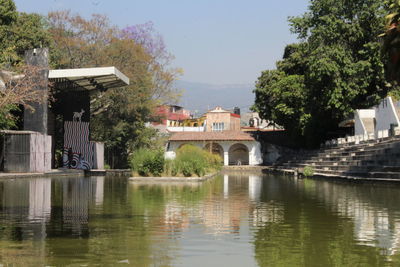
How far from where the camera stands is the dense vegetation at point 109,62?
129 feet

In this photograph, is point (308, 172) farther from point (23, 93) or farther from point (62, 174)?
point (23, 93)

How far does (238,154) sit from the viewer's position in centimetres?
6575

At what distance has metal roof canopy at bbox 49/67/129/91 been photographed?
1352 inches

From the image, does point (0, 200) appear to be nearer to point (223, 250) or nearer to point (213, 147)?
point (223, 250)

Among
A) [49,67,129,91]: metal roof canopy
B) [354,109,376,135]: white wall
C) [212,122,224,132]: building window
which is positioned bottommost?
[354,109,376,135]: white wall

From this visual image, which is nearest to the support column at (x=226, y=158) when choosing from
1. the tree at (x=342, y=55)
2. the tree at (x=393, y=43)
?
the tree at (x=342, y=55)

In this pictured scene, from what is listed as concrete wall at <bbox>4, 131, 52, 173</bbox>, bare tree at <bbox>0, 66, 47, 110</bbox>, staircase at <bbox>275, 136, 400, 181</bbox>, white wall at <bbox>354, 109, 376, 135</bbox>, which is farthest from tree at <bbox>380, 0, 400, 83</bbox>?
white wall at <bbox>354, 109, 376, 135</bbox>

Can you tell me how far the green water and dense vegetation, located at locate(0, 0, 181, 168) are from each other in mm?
24787

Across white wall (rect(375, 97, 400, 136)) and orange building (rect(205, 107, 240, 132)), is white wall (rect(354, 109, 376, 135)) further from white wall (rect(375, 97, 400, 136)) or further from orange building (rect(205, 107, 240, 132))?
orange building (rect(205, 107, 240, 132))

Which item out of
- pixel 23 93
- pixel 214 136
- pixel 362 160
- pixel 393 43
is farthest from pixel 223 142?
pixel 393 43

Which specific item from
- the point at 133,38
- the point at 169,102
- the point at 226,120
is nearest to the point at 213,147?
the point at 226,120

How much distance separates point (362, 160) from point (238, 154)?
112 ft

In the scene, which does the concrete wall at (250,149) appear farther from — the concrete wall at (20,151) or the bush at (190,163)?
the concrete wall at (20,151)

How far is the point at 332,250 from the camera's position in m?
8.75
